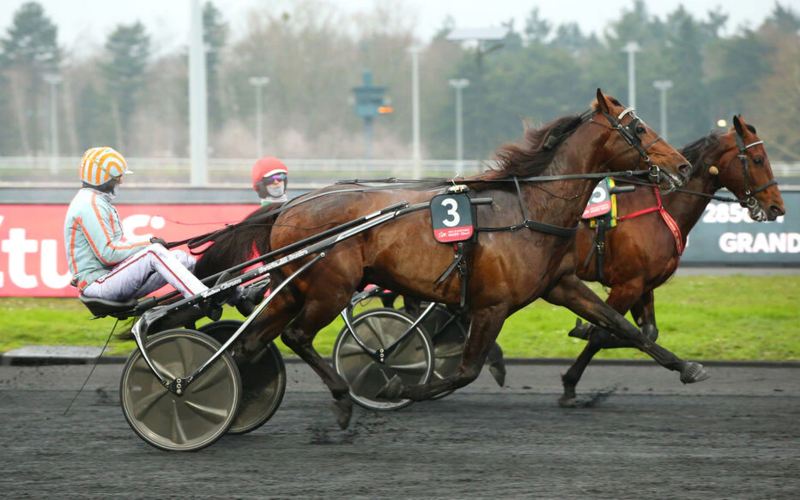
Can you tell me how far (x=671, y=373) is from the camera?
24.7 feet

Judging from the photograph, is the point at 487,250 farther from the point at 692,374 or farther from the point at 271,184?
the point at 271,184

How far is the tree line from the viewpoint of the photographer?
5069cm

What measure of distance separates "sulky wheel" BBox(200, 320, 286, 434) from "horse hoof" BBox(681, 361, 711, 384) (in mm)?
2456

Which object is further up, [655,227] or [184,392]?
[655,227]

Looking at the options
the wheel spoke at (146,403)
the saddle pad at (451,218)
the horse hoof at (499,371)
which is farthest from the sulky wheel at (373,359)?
the wheel spoke at (146,403)

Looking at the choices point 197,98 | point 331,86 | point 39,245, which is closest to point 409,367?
point 39,245

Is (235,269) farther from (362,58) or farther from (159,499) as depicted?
(362,58)

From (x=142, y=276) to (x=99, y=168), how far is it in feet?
2.19

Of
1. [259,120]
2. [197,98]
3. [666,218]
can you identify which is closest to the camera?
[666,218]

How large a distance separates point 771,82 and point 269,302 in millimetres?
45702

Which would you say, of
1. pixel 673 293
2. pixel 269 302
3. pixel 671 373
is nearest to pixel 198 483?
pixel 269 302

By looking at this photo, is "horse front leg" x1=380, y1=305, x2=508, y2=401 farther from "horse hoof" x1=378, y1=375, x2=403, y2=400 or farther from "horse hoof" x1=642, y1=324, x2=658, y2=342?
"horse hoof" x1=642, y1=324, x2=658, y2=342

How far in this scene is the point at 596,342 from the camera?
Result: 6301mm

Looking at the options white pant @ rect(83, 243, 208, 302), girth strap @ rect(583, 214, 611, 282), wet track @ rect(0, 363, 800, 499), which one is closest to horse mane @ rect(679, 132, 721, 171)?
girth strap @ rect(583, 214, 611, 282)
